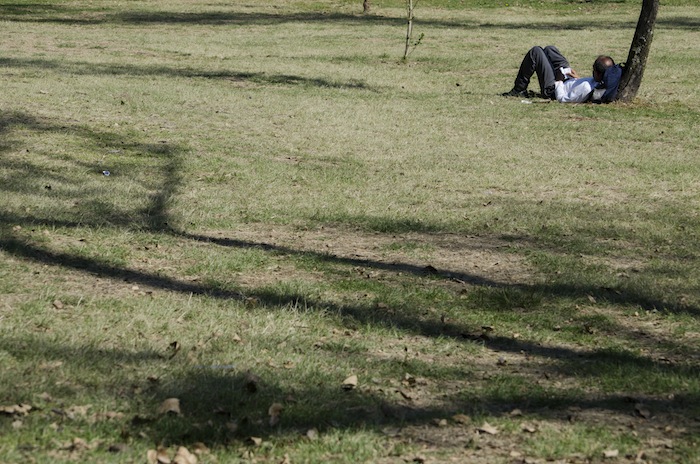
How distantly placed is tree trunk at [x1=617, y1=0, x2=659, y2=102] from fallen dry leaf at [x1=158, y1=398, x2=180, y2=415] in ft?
40.2

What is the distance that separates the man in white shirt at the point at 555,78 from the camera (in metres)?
15.8

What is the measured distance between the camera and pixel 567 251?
782 cm

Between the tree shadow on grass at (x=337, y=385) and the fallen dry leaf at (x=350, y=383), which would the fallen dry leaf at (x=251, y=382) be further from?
the fallen dry leaf at (x=350, y=383)

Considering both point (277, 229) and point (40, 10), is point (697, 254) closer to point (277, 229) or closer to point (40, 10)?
point (277, 229)

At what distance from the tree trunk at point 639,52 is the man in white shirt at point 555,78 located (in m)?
0.43

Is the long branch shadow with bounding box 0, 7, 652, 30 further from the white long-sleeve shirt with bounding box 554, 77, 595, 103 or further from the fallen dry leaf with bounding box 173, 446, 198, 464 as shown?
the fallen dry leaf with bounding box 173, 446, 198, 464

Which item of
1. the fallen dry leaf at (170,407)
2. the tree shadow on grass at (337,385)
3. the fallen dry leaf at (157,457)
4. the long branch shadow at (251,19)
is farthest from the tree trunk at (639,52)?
the long branch shadow at (251,19)

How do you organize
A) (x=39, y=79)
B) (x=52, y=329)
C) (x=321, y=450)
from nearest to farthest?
(x=321, y=450) → (x=52, y=329) → (x=39, y=79)

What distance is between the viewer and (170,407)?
4.37 m

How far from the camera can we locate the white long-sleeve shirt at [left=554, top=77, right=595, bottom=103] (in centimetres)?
1580

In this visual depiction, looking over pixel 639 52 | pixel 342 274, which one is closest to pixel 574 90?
pixel 639 52

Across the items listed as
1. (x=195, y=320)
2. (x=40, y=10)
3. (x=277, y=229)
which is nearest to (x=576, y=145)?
(x=277, y=229)

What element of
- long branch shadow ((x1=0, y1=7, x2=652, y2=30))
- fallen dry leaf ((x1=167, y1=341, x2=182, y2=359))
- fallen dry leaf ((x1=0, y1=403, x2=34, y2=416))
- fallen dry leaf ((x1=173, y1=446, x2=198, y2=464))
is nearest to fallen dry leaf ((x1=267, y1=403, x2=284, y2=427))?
fallen dry leaf ((x1=173, y1=446, x2=198, y2=464))

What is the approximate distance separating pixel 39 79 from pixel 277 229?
369 inches
